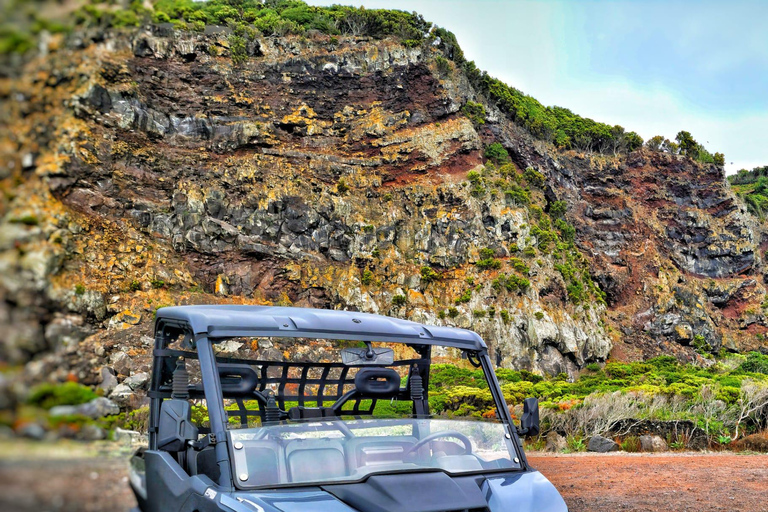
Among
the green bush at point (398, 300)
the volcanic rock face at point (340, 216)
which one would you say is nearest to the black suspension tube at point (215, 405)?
the volcanic rock face at point (340, 216)

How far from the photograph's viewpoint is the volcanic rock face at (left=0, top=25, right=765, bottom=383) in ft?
117

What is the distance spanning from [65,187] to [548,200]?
4958cm

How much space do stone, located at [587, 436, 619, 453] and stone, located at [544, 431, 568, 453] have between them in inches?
30.9

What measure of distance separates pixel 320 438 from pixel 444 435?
1022 mm

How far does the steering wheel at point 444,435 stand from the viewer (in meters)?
4.11

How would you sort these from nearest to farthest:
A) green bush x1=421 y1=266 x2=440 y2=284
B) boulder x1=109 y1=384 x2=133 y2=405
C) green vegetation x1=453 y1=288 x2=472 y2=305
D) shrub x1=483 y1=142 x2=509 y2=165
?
boulder x1=109 y1=384 x2=133 y2=405
green vegetation x1=453 y1=288 x2=472 y2=305
green bush x1=421 y1=266 x2=440 y2=284
shrub x1=483 y1=142 x2=509 y2=165

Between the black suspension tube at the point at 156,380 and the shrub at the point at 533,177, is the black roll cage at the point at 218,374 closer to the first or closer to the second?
the black suspension tube at the point at 156,380

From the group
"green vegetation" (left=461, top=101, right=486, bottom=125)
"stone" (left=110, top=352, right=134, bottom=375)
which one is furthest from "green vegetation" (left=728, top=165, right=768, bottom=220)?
"stone" (left=110, top=352, right=134, bottom=375)

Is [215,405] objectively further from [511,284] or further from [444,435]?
[511,284]

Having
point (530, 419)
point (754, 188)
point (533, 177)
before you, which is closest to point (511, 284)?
point (533, 177)

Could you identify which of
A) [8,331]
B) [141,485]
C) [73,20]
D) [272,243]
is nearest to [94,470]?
[8,331]

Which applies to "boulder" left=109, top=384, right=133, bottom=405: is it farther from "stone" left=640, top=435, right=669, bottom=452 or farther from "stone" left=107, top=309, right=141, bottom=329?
"stone" left=107, top=309, right=141, bottom=329

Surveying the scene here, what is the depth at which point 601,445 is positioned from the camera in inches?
621

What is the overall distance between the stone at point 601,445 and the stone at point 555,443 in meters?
0.78
